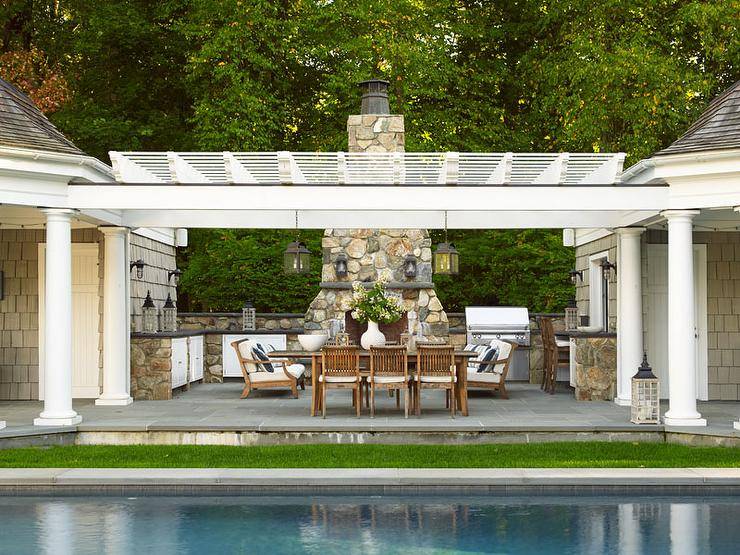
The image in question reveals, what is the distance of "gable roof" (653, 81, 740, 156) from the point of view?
11000mm

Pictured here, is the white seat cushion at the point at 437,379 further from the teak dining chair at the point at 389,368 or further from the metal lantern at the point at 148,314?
the metal lantern at the point at 148,314

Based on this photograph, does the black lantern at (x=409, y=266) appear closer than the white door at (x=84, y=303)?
No

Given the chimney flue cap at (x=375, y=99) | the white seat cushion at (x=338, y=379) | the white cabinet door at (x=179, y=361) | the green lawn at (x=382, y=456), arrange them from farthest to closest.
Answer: the chimney flue cap at (x=375, y=99) < the white cabinet door at (x=179, y=361) < the white seat cushion at (x=338, y=379) < the green lawn at (x=382, y=456)

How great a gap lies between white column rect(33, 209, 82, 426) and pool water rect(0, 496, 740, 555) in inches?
116

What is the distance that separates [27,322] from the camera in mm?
14539

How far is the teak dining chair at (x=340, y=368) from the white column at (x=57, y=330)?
2.92 metres

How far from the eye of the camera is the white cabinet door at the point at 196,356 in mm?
16719

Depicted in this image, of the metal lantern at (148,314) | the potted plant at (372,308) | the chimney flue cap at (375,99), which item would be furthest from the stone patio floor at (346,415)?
the chimney flue cap at (375,99)

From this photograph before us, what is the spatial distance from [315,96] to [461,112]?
3.71 meters

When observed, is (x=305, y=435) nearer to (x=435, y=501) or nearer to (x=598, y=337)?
(x=435, y=501)

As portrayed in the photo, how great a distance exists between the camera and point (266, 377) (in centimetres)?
1502

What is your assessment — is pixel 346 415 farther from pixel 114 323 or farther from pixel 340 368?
pixel 114 323

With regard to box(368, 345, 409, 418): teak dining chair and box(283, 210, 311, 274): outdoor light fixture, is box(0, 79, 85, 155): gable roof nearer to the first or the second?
box(283, 210, 311, 274): outdoor light fixture

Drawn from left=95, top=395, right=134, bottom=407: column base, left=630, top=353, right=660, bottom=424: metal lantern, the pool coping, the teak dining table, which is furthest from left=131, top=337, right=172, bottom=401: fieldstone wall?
left=630, top=353, right=660, bottom=424: metal lantern
